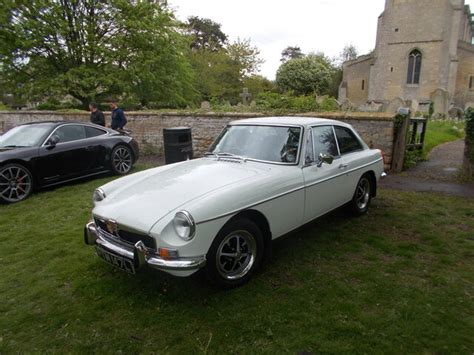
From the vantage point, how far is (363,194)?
16.8 feet

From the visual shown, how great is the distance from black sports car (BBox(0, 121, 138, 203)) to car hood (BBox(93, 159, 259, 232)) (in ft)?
11.7

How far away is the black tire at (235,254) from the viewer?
9.52ft

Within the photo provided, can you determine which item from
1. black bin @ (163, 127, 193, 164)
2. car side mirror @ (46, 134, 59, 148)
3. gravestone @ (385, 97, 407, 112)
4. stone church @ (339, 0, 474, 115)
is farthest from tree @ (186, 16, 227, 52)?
car side mirror @ (46, 134, 59, 148)

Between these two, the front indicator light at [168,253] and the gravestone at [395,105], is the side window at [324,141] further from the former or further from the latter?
the gravestone at [395,105]

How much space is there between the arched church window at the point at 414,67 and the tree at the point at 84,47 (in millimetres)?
27739

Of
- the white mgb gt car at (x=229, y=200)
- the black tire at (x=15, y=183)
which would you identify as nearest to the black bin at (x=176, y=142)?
the black tire at (x=15, y=183)

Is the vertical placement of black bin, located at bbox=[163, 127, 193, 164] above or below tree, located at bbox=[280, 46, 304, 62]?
below

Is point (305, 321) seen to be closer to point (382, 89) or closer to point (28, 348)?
point (28, 348)

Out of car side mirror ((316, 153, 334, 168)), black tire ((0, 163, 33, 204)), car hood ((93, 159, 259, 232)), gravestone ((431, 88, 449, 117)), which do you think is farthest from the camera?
gravestone ((431, 88, 449, 117))

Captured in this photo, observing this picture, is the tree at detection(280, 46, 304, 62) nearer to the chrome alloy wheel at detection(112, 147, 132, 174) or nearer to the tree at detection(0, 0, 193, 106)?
the tree at detection(0, 0, 193, 106)

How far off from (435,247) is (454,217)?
1.42 meters

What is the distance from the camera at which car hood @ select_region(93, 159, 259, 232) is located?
9.37 ft

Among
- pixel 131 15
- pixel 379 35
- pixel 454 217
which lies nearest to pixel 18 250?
pixel 454 217

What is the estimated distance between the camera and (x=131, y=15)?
1833 cm
